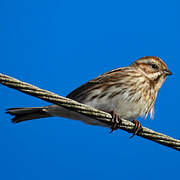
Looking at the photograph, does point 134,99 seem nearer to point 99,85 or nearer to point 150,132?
point 99,85

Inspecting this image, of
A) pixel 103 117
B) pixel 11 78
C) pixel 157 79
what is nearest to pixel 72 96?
pixel 157 79

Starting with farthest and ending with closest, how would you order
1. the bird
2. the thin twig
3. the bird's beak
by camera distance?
1. the bird's beak
2. the bird
3. the thin twig

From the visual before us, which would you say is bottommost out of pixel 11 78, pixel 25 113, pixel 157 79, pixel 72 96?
pixel 11 78

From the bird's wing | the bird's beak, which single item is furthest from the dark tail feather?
the bird's beak

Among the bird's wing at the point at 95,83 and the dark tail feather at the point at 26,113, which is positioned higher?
the bird's wing at the point at 95,83


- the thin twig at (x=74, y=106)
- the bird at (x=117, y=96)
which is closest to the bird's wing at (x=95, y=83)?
the bird at (x=117, y=96)

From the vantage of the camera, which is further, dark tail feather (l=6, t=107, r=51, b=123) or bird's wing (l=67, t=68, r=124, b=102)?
bird's wing (l=67, t=68, r=124, b=102)

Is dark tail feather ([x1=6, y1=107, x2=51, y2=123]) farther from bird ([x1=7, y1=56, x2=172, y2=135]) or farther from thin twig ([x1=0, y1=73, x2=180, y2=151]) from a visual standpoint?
thin twig ([x1=0, y1=73, x2=180, y2=151])

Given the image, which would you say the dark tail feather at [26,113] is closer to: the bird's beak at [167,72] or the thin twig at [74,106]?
the thin twig at [74,106]
